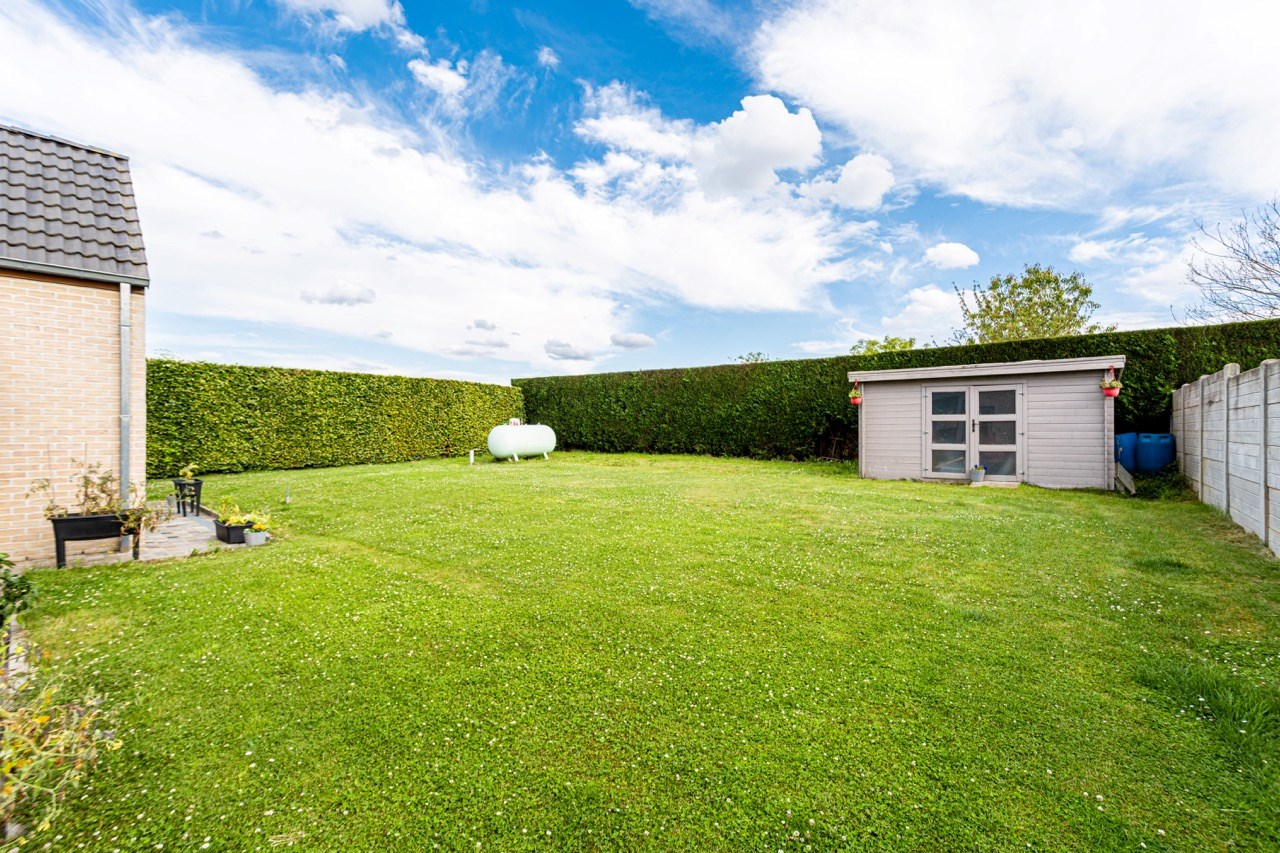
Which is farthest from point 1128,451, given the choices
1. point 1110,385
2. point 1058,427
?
point 1110,385

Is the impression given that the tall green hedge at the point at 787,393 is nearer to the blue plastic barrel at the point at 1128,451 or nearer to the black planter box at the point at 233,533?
the blue plastic barrel at the point at 1128,451

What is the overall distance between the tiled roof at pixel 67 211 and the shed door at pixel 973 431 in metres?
15.0

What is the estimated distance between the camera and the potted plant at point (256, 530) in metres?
6.90

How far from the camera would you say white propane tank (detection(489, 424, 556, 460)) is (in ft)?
58.4

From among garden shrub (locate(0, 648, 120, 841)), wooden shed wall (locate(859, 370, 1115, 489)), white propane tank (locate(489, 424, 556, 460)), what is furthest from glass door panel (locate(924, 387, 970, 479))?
garden shrub (locate(0, 648, 120, 841))

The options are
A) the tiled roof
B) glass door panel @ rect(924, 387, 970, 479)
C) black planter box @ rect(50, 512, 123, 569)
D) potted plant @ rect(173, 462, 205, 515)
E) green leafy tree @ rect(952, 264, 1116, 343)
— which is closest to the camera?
black planter box @ rect(50, 512, 123, 569)

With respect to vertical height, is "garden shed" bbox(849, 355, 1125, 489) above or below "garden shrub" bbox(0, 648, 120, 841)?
above

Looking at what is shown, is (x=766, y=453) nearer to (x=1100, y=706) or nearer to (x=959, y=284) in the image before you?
(x=1100, y=706)

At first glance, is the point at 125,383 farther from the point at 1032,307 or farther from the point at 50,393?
the point at 1032,307

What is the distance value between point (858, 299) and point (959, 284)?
47.3ft

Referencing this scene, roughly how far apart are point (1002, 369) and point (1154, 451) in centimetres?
366

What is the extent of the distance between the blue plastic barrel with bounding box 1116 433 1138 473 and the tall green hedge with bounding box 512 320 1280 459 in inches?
45.6

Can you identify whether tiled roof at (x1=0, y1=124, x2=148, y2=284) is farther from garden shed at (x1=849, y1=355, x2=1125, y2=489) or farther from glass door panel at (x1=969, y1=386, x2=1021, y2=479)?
glass door panel at (x1=969, y1=386, x2=1021, y2=479)

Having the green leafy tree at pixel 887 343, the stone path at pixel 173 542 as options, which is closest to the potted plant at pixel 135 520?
the stone path at pixel 173 542
